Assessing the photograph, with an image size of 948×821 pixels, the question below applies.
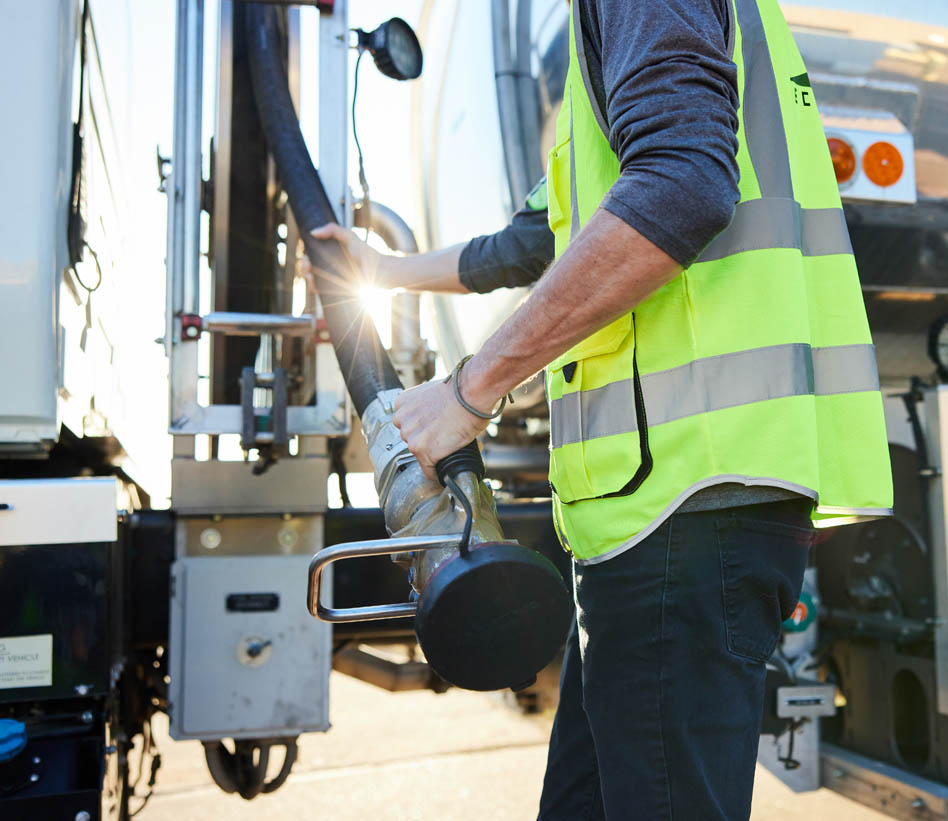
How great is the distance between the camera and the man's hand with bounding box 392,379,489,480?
1.13 m

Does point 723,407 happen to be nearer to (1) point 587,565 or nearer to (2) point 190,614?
(1) point 587,565

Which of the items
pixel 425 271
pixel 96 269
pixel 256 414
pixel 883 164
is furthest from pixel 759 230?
pixel 96 269

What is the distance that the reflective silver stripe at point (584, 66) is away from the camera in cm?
112

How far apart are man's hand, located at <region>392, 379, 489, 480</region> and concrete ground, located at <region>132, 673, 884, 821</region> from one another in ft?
6.12

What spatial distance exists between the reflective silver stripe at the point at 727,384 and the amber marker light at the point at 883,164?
46.1 inches

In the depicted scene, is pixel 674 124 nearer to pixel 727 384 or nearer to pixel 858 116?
pixel 727 384

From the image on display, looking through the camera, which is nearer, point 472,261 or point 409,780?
point 472,261

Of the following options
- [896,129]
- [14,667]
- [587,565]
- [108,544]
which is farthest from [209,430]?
[896,129]

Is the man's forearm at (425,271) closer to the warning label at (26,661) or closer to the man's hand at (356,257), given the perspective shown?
the man's hand at (356,257)

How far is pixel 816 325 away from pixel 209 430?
4.06 feet

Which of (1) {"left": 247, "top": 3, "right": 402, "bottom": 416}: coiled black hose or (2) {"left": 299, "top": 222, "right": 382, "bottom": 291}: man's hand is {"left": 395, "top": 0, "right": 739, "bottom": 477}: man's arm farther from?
(2) {"left": 299, "top": 222, "right": 382, "bottom": 291}: man's hand

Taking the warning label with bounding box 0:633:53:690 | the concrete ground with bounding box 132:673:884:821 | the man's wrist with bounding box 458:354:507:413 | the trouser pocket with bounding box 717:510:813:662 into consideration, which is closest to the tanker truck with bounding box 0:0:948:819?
the warning label with bounding box 0:633:53:690

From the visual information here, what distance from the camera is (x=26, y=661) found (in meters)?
1.61

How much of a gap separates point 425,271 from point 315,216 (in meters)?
0.23
